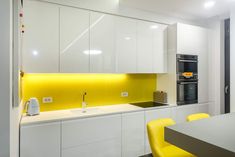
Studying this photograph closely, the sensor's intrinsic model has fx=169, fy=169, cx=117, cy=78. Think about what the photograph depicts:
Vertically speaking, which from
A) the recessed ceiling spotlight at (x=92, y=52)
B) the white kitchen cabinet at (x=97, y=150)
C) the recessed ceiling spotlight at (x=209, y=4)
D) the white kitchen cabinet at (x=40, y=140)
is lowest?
the white kitchen cabinet at (x=97, y=150)

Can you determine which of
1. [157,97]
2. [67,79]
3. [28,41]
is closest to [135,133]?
[157,97]

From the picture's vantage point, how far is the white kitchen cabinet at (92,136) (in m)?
2.29

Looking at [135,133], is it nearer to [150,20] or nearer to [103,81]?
[103,81]

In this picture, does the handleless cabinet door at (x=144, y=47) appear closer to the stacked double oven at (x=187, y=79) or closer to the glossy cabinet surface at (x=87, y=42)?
the glossy cabinet surface at (x=87, y=42)

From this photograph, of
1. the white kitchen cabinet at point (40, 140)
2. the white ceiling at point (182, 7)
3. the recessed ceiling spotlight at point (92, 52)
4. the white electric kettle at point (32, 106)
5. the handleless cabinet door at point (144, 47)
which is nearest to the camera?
the white kitchen cabinet at point (40, 140)

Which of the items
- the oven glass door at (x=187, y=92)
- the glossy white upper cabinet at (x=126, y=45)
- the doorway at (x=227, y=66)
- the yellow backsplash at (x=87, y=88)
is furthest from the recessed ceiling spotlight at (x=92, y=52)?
the doorway at (x=227, y=66)

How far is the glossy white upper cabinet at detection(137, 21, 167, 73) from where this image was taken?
3.11 m

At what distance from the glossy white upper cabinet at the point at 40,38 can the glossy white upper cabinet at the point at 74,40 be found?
0.08m

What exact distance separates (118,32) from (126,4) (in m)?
0.51

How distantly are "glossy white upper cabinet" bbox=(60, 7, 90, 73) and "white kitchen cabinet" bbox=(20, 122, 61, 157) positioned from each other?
818mm

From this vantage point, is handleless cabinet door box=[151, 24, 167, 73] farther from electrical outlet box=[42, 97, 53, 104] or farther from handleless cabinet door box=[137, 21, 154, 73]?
electrical outlet box=[42, 97, 53, 104]

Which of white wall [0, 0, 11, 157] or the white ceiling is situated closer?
white wall [0, 0, 11, 157]

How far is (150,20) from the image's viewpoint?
127 inches

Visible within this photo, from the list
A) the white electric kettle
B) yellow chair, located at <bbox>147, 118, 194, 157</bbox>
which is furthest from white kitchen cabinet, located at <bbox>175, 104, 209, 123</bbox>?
the white electric kettle
